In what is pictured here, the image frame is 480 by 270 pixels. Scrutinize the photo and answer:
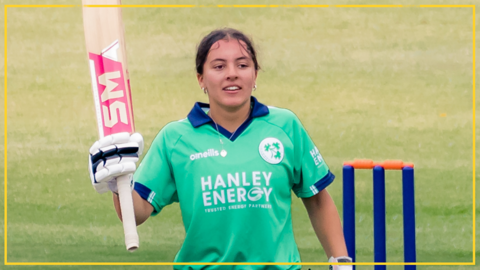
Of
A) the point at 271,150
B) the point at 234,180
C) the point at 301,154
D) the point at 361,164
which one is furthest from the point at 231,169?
the point at 361,164

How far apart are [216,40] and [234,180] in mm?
474

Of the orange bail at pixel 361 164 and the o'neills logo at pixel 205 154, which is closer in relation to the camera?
the o'neills logo at pixel 205 154

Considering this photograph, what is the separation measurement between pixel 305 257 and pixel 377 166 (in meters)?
1.35

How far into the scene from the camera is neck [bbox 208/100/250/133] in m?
2.88

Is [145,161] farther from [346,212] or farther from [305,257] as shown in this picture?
[305,257]

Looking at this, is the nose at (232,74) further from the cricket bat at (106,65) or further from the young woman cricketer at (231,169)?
the cricket bat at (106,65)

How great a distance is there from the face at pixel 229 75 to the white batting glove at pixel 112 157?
36 centimetres

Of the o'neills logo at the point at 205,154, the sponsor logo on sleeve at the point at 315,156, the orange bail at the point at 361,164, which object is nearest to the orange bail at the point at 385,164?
the orange bail at the point at 361,164

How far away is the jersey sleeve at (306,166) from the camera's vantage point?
9.46 feet

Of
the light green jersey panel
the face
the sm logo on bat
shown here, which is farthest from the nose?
the sm logo on bat

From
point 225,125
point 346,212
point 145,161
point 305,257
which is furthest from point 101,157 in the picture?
point 305,257

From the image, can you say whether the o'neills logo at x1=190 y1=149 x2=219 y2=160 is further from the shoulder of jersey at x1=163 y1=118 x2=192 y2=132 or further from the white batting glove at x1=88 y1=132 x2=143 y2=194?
the white batting glove at x1=88 y1=132 x2=143 y2=194

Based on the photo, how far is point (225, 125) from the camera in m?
2.89

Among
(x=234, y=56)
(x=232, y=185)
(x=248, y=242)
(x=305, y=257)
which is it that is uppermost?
(x=234, y=56)
